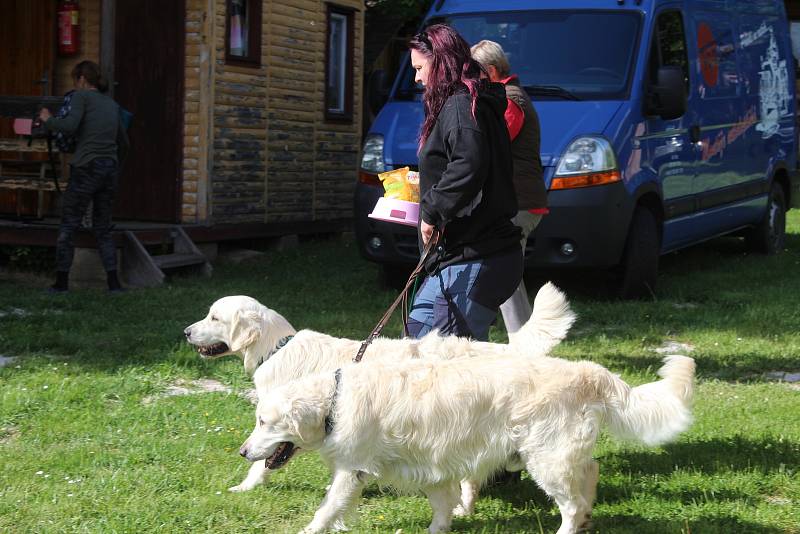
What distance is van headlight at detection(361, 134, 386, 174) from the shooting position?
32.4ft

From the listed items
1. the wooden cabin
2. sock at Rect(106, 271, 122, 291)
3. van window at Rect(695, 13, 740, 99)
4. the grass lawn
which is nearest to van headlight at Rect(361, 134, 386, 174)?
the grass lawn

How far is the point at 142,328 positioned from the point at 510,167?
183 inches

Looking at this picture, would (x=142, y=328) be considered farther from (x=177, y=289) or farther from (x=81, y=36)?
(x=81, y=36)

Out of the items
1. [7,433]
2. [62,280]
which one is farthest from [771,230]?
[7,433]

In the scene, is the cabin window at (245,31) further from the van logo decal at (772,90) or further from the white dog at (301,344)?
the white dog at (301,344)

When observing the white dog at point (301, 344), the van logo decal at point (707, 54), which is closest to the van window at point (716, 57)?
the van logo decal at point (707, 54)

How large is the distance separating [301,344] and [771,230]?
10.1 m

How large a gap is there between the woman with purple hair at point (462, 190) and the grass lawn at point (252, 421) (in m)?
0.96

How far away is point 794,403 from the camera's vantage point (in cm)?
662

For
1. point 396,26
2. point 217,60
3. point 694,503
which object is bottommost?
point 694,503

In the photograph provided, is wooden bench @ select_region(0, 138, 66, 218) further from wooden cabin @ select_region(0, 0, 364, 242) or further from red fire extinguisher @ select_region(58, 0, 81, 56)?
red fire extinguisher @ select_region(58, 0, 81, 56)

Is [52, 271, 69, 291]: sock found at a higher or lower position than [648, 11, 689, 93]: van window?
lower

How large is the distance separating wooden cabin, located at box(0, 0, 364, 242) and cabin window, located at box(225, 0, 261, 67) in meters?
0.01

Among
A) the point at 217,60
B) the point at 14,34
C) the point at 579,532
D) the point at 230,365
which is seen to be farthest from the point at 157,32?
the point at 579,532
